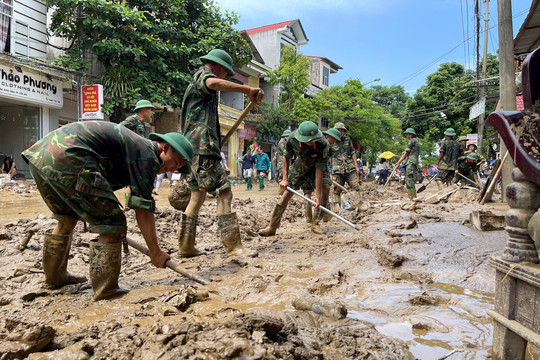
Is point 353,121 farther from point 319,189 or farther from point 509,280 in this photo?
point 509,280

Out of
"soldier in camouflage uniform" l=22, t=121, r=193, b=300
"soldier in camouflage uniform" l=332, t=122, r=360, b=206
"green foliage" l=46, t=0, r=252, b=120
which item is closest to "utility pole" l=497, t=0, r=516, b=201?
"soldier in camouflage uniform" l=332, t=122, r=360, b=206

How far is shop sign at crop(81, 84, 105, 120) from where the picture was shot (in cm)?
1344

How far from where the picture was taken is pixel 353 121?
98.8ft

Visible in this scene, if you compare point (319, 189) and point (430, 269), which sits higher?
point (319, 189)

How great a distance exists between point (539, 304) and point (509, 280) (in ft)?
0.62

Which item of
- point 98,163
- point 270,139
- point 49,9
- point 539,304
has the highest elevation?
point 49,9

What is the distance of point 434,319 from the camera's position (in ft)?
8.16

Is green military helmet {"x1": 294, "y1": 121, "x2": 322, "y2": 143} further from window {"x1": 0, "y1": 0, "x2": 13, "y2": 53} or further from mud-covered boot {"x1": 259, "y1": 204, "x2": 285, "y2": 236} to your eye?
window {"x1": 0, "y1": 0, "x2": 13, "y2": 53}

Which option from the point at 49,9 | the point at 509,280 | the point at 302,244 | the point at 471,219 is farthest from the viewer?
the point at 49,9

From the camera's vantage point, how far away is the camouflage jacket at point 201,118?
3.96m

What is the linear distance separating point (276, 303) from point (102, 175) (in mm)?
1536

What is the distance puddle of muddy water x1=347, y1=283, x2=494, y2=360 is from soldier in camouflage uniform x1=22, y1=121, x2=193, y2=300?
1.57 meters

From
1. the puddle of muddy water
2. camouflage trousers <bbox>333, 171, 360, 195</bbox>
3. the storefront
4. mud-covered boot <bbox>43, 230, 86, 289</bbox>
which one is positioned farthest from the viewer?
the storefront

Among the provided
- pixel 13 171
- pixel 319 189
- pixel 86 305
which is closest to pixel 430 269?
pixel 319 189
